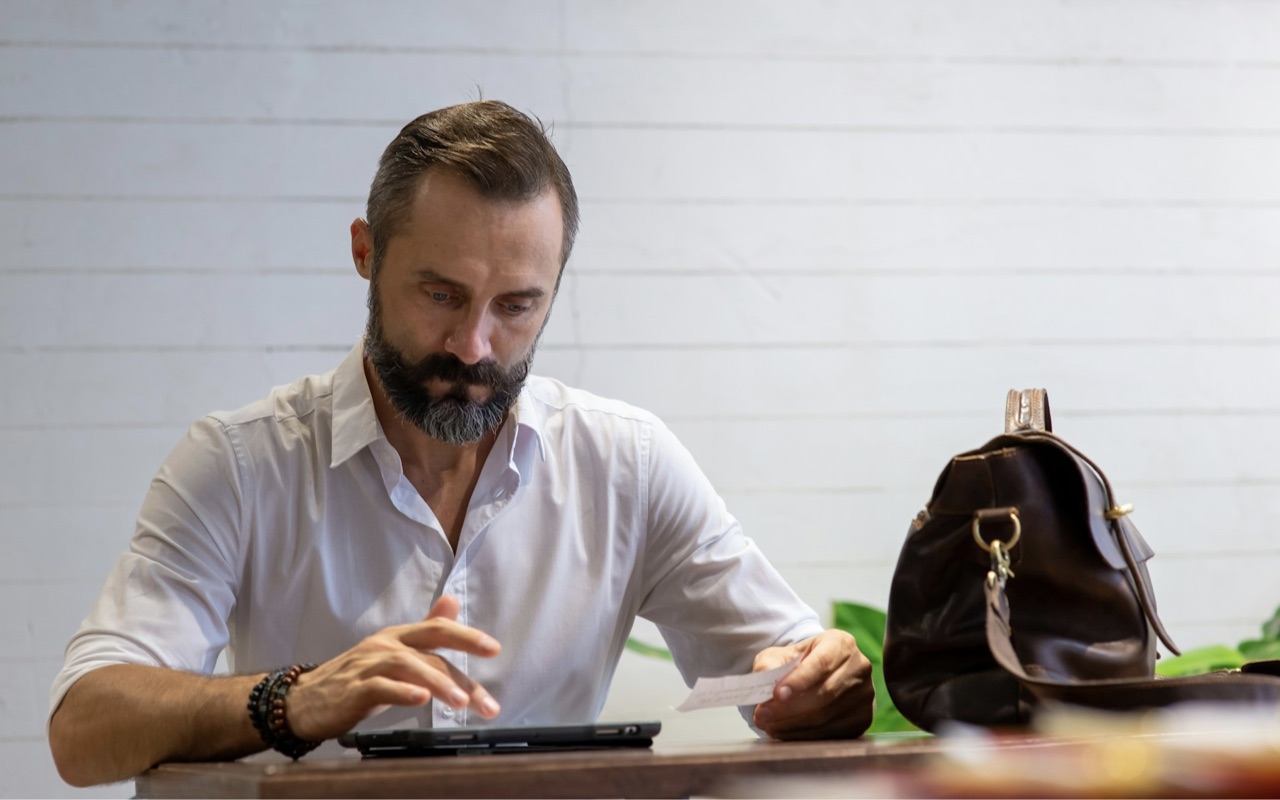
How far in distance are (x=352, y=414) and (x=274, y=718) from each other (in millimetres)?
537

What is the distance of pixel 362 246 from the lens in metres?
1.65

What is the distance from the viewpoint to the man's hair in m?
1.49

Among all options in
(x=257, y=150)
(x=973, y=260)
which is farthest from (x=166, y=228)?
(x=973, y=260)

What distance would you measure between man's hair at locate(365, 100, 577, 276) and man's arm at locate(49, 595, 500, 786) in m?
0.56

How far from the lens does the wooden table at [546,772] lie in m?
0.80

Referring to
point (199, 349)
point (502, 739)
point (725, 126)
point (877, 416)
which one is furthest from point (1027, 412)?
point (199, 349)

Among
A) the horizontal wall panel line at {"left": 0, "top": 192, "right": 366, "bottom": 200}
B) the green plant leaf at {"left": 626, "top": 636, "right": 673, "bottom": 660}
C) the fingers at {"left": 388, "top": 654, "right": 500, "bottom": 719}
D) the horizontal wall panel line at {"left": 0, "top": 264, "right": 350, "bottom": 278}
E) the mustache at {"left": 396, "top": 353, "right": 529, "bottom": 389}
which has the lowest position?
the green plant leaf at {"left": 626, "top": 636, "right": 673, "bottom": 660}

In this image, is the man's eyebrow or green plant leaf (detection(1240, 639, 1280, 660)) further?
green plant leaf (detection(1240, 639, 1280, 660))

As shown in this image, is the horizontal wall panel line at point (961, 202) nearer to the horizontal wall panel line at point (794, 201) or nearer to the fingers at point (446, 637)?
the horizontal wall panel line at point (794, 201)

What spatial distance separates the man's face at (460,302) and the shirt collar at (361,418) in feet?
0.13

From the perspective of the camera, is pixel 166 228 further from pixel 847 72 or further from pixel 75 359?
pixel 847 72

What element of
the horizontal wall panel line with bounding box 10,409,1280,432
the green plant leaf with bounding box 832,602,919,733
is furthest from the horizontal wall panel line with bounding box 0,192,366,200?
the green plant leaf with bounding box 832,602,919,733

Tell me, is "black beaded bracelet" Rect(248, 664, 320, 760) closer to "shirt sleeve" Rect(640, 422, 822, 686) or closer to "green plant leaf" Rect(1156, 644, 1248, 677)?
"shirt sleeve" Rect(640, 422, 822, 686)

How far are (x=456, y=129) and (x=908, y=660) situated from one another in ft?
2.70
